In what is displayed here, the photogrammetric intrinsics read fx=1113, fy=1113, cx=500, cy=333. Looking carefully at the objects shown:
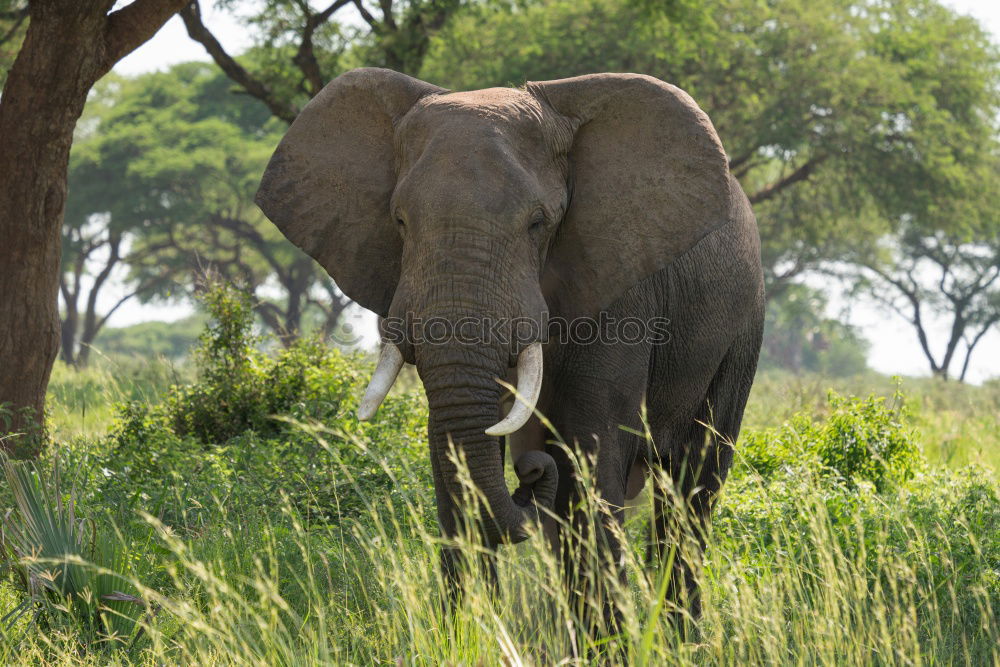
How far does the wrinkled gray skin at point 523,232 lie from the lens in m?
4.06

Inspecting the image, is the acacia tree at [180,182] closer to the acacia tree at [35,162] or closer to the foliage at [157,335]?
the acacia tree at [35,162]

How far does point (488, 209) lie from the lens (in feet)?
13.5

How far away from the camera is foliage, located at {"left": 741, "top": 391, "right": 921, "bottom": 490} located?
26.5 feet

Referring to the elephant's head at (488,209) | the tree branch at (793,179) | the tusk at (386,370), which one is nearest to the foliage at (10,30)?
the elephant's head at (488,209)

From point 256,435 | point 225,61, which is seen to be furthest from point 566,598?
point 225,61

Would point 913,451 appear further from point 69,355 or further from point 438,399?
point 69,355

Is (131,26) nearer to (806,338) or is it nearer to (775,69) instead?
(775,69)

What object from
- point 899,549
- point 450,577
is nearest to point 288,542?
point 450,577

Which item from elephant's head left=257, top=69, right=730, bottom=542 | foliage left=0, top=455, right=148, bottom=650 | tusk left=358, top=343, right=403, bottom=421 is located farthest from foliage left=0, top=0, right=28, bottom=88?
tusk left=358, top=343, right=403, bottom=421

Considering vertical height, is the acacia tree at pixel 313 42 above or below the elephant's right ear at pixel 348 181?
above

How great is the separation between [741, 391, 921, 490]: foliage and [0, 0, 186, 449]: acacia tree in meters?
5.09

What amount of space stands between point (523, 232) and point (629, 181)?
69 centimetres

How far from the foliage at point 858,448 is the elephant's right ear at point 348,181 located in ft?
13.7

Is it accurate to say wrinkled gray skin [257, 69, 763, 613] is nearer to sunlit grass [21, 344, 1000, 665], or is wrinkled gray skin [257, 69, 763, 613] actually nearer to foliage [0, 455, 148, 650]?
sunlit grass [21, 344, 1000, 665]
